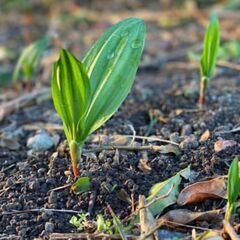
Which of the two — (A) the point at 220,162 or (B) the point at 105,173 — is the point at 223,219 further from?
(B) the point at 105,173

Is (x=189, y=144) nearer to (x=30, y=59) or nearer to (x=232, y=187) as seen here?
(x=232, y=187)

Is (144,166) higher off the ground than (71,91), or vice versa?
(71,91)

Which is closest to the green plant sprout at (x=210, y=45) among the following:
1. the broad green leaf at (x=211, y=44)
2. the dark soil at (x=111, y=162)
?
the broad green leaf at (x=211, y=44)

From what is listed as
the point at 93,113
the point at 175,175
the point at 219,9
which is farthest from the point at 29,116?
the point at 219,9

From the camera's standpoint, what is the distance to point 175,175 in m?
1.82

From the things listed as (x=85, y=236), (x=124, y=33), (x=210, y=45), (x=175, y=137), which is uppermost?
(x=124, y=33)

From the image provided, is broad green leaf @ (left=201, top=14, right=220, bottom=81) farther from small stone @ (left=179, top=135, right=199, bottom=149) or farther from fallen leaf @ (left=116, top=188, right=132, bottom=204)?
fallen leaf @ (left=116, top=188, right=132, bottom=204)

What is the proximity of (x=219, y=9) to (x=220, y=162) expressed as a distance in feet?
7.65

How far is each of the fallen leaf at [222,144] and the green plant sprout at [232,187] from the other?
0.95ft

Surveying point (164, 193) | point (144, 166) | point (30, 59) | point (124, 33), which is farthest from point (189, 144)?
point (30, 59)

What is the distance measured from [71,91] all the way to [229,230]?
1.88ft

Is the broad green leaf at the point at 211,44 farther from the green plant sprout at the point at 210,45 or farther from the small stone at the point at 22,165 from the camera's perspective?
the small stone at the point at 22,165

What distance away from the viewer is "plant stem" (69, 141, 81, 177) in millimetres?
1841

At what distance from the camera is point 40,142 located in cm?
223
